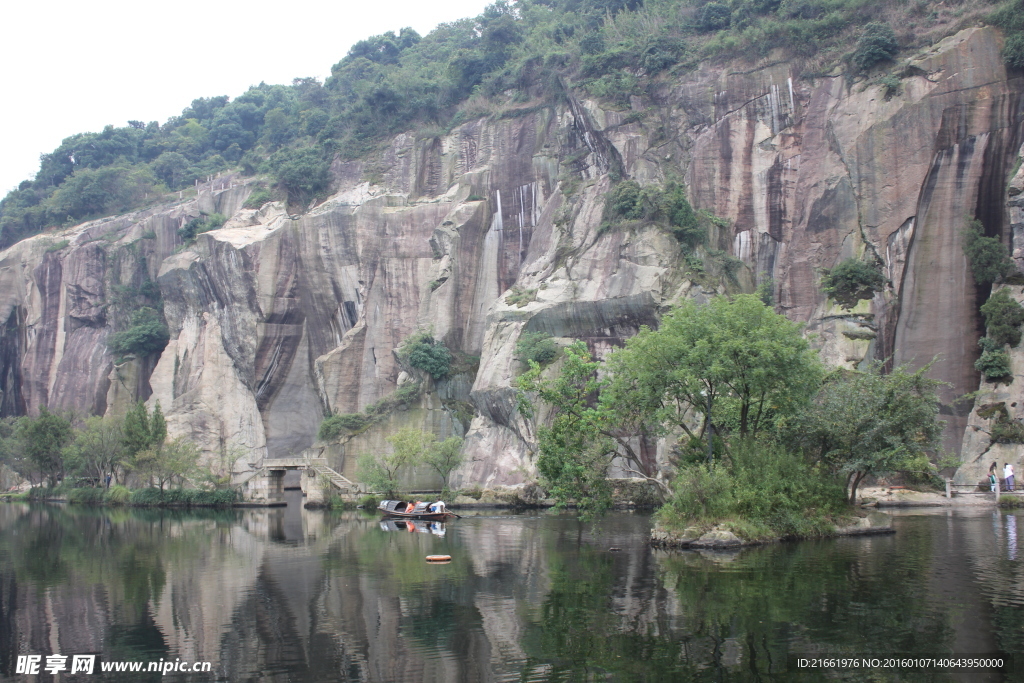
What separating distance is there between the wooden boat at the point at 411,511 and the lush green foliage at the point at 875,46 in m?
35.5

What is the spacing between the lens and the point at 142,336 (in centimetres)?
6900

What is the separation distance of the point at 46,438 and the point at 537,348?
122 ft

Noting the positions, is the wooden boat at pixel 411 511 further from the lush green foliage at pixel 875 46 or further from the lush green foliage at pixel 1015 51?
the lush green foliage at pixel 1015 51

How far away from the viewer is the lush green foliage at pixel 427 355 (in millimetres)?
55781

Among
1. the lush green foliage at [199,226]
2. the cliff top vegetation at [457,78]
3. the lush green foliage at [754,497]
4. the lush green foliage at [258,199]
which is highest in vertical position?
the cliff top vegetation at [457,78]

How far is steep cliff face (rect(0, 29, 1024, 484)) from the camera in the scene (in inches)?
1713

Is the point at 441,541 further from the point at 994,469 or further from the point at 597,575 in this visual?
the point at 994,469

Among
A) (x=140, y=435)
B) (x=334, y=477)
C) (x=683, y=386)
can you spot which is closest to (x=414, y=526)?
(x=683, y=386)

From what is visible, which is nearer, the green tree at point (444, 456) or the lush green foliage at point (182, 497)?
the green tree at point (444, 456)

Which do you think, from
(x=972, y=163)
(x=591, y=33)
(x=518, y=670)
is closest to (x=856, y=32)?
(x=972, y=163)

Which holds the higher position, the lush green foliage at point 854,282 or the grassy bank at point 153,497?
the lush green foliage at point 854,282

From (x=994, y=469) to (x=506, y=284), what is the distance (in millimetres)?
34525

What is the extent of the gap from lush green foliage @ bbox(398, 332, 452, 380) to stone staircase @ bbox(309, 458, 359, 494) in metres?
9.10

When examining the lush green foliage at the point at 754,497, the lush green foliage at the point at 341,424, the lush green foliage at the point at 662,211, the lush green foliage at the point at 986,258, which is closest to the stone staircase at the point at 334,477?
the lush green foliage at the point at 341,424
